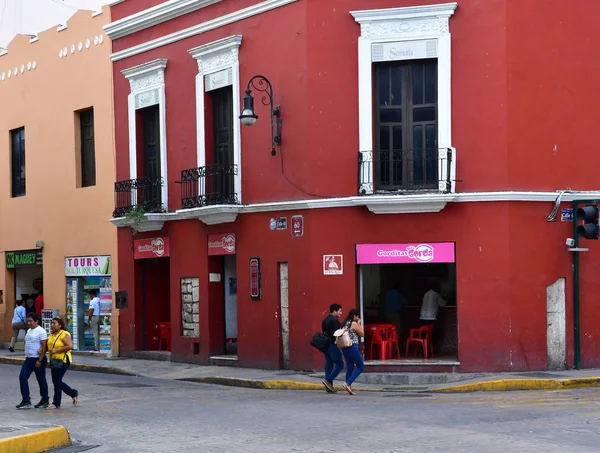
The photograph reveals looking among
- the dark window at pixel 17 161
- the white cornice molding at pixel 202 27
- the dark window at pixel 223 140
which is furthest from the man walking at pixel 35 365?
the dark window at pixel 17 161

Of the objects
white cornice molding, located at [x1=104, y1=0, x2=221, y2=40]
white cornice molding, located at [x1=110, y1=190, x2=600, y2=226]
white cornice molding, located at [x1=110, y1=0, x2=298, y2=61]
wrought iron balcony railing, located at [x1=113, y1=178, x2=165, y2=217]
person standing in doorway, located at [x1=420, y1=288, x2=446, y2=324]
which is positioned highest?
white cornice molding, located at [x1=104, y1=0, x2=221, y2=40]

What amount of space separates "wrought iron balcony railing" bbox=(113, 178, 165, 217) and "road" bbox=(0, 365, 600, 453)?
22.5ft

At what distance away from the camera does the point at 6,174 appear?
32.3 meters

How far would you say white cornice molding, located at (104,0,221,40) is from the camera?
79.8ft

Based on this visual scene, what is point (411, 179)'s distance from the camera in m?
20.5

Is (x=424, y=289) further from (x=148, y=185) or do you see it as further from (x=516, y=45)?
(x=148, y=185)

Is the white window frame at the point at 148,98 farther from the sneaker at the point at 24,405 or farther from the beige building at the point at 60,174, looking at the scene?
the sneaker at the point at 24,405

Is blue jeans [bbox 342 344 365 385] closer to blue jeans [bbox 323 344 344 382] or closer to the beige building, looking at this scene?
blue jeans [bbox 323 344 344 382]

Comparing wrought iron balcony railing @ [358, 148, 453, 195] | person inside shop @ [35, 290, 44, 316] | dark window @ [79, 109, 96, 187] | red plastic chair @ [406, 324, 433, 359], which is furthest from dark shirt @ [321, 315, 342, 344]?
person inside shop @ [35, 290, 44, 316]

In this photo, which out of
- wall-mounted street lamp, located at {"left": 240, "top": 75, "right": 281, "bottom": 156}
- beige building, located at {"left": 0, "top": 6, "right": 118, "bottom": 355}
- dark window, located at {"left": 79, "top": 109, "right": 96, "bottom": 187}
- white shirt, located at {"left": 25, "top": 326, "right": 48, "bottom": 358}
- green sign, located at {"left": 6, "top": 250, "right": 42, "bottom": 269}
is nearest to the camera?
white shirt, located at {"left": 25, "top": 326, "right": 48, "bottom": 358}

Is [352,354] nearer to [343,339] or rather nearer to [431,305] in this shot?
[343,339]

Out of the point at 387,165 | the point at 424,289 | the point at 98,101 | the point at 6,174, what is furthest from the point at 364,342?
the point at 6,174

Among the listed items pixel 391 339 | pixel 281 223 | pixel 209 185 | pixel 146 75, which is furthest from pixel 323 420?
pixel 146 75

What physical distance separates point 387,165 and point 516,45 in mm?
3323
